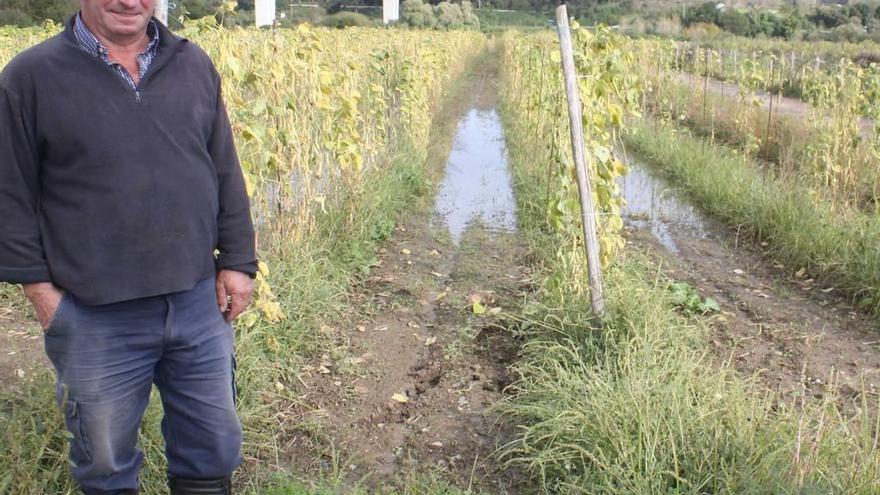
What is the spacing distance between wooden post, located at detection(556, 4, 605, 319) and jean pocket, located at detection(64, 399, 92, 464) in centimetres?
260

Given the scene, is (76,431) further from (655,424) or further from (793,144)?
(793,144)

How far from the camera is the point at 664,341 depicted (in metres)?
3.94

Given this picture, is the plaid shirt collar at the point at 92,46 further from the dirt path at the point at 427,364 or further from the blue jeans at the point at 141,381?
the dirt path at the point at 427,364

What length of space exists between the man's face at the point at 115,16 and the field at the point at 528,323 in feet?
3.97

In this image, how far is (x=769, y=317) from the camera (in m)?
5.07

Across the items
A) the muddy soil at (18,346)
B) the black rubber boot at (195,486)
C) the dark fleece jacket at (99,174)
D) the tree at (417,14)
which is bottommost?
the muddy soil at (18,346)

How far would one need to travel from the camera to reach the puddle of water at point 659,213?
7.41 meters

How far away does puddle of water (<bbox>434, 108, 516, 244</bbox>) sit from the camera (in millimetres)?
7801

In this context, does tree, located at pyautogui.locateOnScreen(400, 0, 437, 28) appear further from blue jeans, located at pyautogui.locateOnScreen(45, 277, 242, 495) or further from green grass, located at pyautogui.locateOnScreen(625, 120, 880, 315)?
blue jeans, located at pyautogui.locateOnScreen(45, 277, 242, 495)

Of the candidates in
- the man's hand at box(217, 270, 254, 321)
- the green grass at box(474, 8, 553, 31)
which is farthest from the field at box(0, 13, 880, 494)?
the green grass at box(474, 8, 553, 31)

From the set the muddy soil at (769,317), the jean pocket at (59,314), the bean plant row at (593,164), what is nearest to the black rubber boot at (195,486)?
the jean pocket at (59,314)

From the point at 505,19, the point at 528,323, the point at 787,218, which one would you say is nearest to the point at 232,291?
the point at 528,323

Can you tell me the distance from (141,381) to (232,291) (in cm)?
36

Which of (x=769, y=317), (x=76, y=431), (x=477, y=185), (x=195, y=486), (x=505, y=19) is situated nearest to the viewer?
(x=76, y=431)
